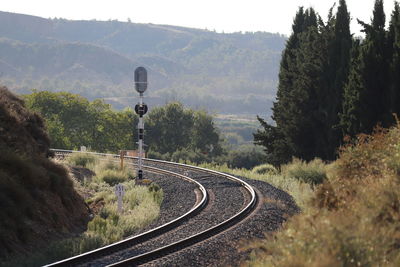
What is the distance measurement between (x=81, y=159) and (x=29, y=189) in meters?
15.6

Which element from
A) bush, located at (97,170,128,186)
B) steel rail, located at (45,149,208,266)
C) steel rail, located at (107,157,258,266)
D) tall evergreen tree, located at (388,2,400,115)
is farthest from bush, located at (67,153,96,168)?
tall evergreen tree, located at (388,2,400,115)

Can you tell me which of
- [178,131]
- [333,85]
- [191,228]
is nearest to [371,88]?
[333,85]

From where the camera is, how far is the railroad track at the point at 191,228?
1102cm

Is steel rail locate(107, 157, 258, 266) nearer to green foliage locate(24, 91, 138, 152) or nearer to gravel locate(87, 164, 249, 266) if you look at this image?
gravel locate(87, 164, 249, 266)

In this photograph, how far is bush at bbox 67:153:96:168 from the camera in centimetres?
2924

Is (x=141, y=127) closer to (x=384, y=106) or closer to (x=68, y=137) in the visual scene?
(x=384, y=106)

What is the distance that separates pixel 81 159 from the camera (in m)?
29.7

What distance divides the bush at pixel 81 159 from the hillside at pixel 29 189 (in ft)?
34.4

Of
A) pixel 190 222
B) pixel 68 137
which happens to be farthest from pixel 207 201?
pixel 68 137

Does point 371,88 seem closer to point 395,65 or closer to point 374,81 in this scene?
point 374,81

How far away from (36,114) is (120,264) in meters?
9.76

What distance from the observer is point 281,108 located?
3912 centimetres

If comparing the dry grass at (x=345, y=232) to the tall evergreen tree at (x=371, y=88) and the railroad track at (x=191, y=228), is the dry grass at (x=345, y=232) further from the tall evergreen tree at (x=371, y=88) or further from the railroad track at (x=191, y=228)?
the tall evergreen tree at (x=371, y=88)

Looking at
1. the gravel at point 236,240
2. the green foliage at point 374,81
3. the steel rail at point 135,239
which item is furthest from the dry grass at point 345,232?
the green foliage at point 374,81
